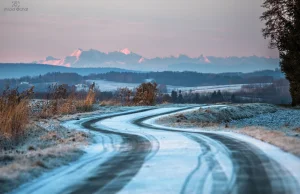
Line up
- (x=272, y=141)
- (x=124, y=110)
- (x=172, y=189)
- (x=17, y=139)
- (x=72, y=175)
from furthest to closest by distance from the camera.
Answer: (x=124, y=110) → (x=17, y=139) → (x=272, y=141) → (x=72, y=175) → (x=172, y=189)

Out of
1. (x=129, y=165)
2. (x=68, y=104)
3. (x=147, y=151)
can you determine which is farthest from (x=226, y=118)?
(x=129, y=165)

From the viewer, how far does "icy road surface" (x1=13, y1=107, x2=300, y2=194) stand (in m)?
7.13

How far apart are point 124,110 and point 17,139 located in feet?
67.5

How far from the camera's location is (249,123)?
29.5 metres

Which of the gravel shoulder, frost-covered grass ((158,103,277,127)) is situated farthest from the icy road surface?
frost-covered grass ((158,103,277,127))

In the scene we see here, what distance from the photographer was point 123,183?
7555mm

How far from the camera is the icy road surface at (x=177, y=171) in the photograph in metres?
7.13

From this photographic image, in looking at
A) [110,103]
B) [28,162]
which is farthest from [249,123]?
[28,162]

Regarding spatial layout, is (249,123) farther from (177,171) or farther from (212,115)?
(177,171)

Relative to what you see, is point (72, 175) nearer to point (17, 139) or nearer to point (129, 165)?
point (129, 165)

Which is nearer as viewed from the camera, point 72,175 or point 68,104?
point 72,175

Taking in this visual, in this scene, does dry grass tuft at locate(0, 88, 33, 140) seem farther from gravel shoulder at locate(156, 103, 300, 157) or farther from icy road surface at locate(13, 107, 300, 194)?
gravel shoulder at locate(156, 103, 300, 157)

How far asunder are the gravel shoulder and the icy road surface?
157 centimetres

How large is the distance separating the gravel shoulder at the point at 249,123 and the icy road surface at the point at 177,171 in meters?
1.57
